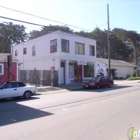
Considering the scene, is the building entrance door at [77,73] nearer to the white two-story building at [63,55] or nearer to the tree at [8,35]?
the white two-story building at [63,55]

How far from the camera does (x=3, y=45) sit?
5150 centimetres

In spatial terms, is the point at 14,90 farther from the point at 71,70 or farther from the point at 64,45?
the point at 71,70

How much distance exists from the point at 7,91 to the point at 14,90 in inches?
20.2

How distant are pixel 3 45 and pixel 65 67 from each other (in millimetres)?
31592

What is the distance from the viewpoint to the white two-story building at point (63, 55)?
25.1 meters

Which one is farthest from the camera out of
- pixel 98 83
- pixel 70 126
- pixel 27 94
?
pixel 98 83

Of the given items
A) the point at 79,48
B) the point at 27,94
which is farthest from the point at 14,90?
the point at 79,48

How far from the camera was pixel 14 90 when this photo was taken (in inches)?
540

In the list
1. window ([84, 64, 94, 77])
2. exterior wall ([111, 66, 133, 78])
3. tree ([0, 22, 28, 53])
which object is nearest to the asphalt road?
window ([84, 64, 94, 77])

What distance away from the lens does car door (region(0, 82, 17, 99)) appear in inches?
519

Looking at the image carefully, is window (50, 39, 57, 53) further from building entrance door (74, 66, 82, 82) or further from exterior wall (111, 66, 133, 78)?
exterior wall (111, 66, 133, 78)

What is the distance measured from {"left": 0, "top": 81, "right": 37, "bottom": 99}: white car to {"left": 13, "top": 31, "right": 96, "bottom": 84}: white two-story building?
10140mm

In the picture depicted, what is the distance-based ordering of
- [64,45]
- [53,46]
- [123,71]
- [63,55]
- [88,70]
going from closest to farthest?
[63,55]
[53,46]
[64,45]
[88,70]
[123,71]

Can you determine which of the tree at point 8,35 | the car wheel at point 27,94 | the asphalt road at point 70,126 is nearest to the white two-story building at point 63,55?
the car wheel at point 27,94
